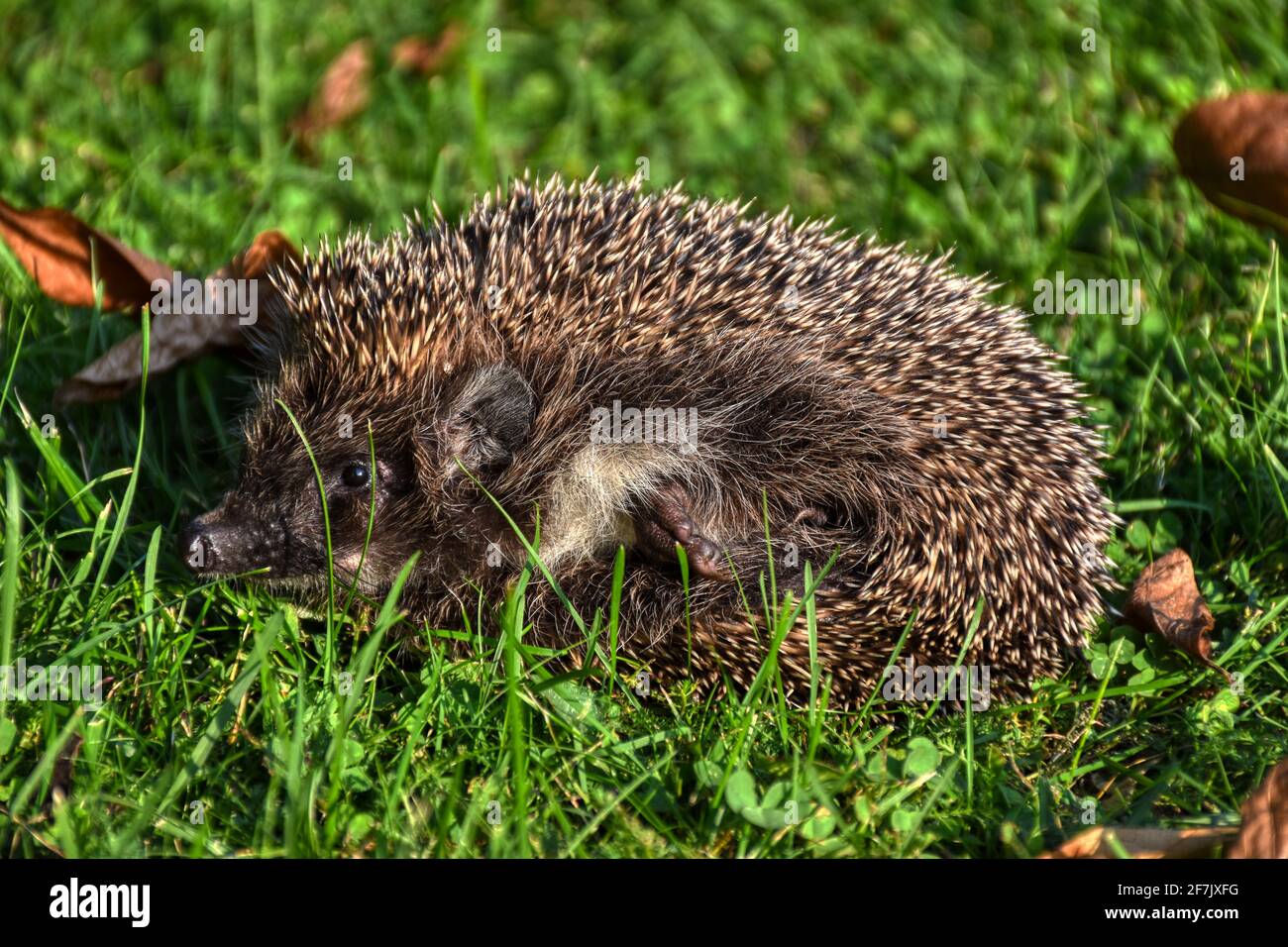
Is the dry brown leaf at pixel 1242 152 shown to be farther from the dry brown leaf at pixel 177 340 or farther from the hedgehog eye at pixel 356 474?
the dry brown leaf at pixel 177 340

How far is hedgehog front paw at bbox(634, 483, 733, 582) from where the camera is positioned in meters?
4.21

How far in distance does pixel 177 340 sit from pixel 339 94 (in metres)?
2.53

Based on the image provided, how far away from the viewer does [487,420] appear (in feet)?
14.8

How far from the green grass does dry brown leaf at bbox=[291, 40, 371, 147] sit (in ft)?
0.30

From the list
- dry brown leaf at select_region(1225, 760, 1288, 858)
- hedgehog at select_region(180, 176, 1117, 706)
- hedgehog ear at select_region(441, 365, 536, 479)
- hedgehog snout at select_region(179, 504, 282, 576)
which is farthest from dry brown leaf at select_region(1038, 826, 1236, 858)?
hedgehog snout at select_region(179, 504, 282, 576)

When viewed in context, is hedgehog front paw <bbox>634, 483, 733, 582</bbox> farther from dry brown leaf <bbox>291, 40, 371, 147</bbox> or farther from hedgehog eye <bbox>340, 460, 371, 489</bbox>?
dry brown leaf <bbox>291, 40, 371, 147</bbox>

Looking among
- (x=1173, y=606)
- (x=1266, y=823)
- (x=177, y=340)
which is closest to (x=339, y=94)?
(x=177, y=340)

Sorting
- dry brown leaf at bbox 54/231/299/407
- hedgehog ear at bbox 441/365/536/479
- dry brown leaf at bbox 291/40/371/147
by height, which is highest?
dry brown leaf at bbox 291/40/371/147

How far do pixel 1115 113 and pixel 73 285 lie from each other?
509cm

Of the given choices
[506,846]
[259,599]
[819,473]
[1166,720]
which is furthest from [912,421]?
[259,599]

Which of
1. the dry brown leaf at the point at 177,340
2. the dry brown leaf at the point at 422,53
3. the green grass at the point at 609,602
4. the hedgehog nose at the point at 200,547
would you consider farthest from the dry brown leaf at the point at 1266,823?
the dry brown leaf at the point at 422,53

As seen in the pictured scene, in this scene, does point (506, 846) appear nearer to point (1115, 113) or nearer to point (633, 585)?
point (633, 585)

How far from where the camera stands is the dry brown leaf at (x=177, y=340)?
16.0 feet

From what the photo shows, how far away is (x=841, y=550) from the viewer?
14.1 ft
